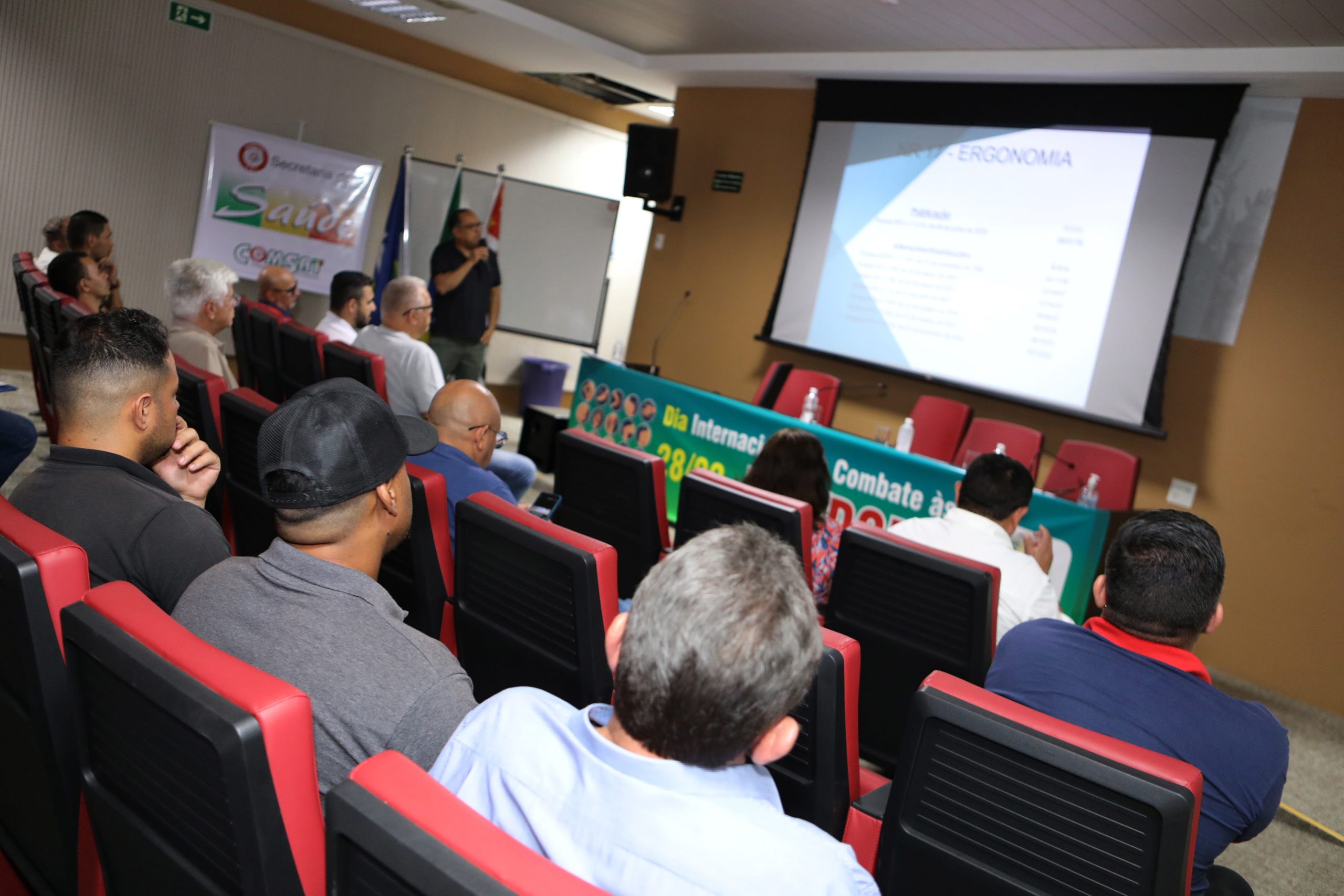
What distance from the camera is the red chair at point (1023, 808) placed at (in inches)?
45.2

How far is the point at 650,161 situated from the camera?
7602 mm

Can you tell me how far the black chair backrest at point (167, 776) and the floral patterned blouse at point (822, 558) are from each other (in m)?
2.16

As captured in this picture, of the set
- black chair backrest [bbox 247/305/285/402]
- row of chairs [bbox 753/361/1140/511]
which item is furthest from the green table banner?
black chair backrest [bbox 247/305/285/402]

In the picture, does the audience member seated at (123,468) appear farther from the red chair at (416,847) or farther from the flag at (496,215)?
the flag at (496,215)

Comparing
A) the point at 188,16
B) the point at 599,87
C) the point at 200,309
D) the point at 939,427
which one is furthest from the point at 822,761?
the point at 599,87

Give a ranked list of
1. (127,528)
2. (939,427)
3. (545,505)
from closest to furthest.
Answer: (127,528) → (545,505) → (939,427)

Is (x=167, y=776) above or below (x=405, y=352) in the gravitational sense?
below

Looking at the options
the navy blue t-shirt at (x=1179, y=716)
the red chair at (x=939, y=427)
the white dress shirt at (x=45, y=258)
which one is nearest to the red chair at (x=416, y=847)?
the navy blue t-shirt at (x=1179, y=716)

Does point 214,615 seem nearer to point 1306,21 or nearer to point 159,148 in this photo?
point 1306,21

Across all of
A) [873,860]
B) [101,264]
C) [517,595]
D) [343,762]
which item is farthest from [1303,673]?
[101,264]

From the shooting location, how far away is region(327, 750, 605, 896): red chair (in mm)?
661

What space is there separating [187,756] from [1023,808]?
1.06 m

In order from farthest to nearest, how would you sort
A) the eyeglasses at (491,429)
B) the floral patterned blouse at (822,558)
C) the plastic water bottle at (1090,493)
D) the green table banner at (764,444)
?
the plastic water bottle at (1090,493), the green table banner at (764,444), the floral patterned blouse at (822,558), the eyeglasses at (491,429)

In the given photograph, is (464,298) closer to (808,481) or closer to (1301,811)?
(808,481)
